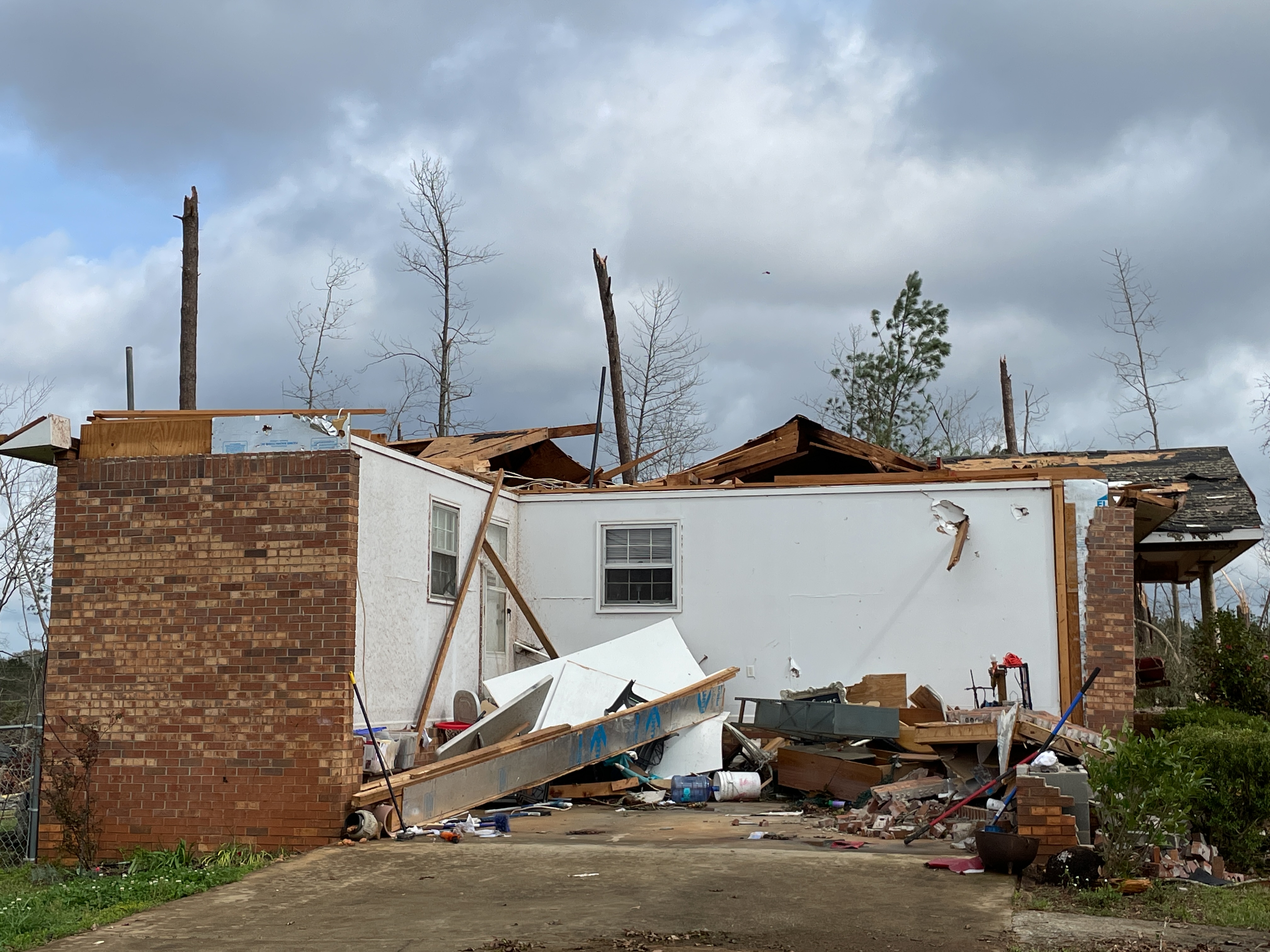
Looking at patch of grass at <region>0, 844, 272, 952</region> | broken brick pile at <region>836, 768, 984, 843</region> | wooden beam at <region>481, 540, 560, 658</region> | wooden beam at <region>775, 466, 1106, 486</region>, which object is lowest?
patch of grass at <region>0, 844, 272, 952</region>

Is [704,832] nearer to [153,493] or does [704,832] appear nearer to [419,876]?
[419,876]

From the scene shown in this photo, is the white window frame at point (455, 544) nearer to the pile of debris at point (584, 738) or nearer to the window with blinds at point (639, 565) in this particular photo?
the pile of debris at point (584, 738)

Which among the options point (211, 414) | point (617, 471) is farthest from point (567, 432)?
point (211, 414)

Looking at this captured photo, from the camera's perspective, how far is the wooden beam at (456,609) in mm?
12273

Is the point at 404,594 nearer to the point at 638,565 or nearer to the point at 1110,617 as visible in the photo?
the point at 638,565

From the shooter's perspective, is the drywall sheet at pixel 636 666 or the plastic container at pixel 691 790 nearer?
the plastic container at pixel 691 790

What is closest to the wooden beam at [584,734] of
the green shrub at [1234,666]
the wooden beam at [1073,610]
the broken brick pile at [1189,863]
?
the wooden beam at [1073,610]

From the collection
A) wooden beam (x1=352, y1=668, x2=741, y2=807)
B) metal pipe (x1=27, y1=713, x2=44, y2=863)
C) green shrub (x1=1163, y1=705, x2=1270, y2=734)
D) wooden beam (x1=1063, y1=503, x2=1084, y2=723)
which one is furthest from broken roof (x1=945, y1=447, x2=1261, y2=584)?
metal pipe (x1=27, y1=713, x2=44, y2=863)

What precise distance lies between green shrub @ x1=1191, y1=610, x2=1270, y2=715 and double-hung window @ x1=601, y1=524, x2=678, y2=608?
268 inches

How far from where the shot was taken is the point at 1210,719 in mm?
12359

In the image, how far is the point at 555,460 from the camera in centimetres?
1700

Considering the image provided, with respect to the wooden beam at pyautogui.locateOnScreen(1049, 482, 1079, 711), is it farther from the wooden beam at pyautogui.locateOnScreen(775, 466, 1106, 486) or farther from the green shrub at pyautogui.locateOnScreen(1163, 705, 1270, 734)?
the green shrub at pyautogui.locateOnScreen(1163, 705, 1270, 734)

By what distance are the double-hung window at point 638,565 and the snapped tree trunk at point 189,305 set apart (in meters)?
9.65

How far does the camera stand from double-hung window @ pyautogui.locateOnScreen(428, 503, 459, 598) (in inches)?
500
